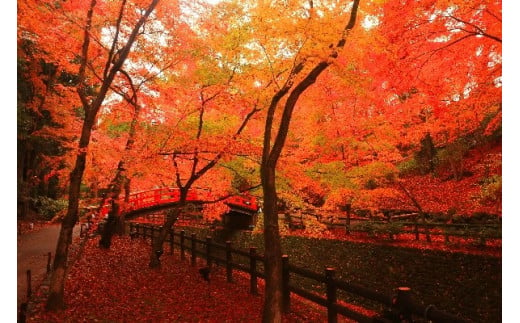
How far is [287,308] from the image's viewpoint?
21.7ft

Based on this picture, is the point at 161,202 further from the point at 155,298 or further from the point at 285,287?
the point at 285,287

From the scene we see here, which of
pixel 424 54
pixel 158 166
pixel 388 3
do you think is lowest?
pixel 158 166

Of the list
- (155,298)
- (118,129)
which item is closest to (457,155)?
(155,298)

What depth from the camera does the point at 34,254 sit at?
12.3 m

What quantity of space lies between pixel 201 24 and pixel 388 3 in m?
4.48

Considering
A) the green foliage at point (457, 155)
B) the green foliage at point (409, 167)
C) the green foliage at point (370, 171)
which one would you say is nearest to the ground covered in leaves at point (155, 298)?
the green foliage at point (370, 171)

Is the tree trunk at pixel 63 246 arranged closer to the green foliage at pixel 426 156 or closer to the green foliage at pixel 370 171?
the green foliage at pixel 370 171

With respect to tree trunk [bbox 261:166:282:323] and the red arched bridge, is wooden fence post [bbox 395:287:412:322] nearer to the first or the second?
tree trunk [bbox 261:166:282:323]

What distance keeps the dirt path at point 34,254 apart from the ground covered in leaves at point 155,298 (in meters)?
0.80

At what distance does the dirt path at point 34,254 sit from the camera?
8166 millimetres

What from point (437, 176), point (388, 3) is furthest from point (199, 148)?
point (437, 176)

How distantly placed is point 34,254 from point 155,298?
787 centimetres
